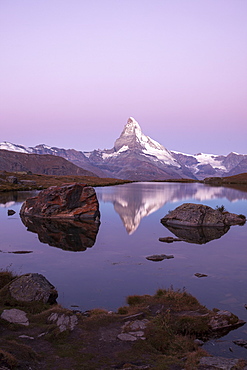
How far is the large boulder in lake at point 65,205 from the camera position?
5669cm

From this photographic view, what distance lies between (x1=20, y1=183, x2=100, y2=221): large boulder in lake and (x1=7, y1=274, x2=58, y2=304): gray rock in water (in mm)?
34372

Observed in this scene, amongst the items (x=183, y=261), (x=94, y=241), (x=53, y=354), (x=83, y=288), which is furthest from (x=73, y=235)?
(x=53, y=354)

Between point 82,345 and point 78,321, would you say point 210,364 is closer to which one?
point 82,345

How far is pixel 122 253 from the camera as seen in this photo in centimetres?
3381

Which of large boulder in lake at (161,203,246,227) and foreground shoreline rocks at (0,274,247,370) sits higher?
large boulder in lake at (161,203,246,227)

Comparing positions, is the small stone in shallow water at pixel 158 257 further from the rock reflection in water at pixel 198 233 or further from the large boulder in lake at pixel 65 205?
the large boulder in lake at pixel 65 205

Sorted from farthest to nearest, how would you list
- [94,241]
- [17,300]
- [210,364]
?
[94,241]
[17,300]
[210,364]

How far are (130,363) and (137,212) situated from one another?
175 ft

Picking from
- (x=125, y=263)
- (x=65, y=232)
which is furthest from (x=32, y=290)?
(x=65, y=232)

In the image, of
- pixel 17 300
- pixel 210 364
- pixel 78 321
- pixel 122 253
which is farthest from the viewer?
pixel 122 253

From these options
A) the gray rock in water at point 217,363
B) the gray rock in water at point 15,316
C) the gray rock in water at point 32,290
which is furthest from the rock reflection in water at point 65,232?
the gray rock in water at point 217,363

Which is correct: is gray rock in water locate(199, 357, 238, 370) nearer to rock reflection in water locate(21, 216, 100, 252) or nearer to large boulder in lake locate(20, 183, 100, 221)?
rock reflection in water locate(21, 216, 100, 252)

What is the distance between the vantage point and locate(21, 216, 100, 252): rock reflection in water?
125ft

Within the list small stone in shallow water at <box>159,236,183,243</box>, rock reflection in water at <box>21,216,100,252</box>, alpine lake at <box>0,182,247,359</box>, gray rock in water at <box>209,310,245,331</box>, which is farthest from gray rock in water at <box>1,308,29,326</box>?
small stone in shallow water at <box>159,236,183,243</box>
